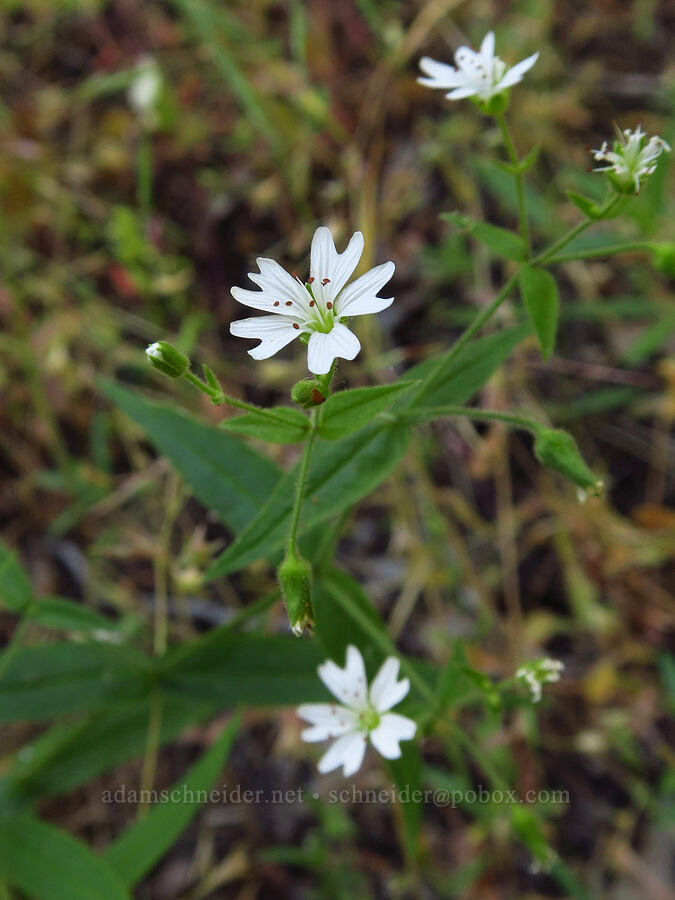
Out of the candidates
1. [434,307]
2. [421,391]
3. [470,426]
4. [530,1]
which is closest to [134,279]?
[434,307]

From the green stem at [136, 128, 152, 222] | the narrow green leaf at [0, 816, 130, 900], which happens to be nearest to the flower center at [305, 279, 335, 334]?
the narrow green leaf at [0, 816, 130, 900]

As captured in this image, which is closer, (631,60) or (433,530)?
(433,530)

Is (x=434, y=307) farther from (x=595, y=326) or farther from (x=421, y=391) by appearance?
(x=421, y=391)

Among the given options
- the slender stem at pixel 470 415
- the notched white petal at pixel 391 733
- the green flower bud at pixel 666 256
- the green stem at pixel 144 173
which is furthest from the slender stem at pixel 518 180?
the green stem at pixel 144 173

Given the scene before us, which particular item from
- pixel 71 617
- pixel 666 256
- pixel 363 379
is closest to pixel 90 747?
pixel 71 617

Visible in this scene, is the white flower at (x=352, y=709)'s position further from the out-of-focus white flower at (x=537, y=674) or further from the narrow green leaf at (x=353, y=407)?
the narrow green leaf at (x=353, y=407)

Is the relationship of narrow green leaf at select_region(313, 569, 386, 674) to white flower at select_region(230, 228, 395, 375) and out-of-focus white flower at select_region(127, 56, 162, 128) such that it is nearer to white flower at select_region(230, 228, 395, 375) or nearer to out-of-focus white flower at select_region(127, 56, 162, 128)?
white flower at select_region(230, 228, 395, 375)
